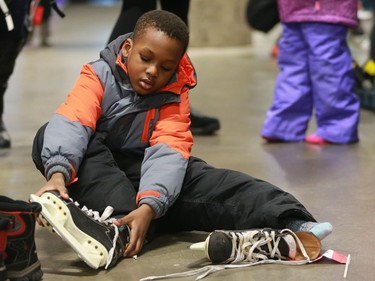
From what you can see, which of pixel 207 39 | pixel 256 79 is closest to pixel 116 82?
pixel 256 79

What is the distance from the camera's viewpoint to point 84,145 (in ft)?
8.86

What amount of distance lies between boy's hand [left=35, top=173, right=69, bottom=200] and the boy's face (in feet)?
1.33

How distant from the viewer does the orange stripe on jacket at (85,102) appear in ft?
8.93

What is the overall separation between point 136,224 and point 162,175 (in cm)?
19

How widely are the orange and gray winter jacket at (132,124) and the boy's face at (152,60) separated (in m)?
0.05

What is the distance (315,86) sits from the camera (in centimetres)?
436

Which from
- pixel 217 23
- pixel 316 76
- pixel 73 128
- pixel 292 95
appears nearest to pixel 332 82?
pixel 316 76

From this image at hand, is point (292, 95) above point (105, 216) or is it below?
below

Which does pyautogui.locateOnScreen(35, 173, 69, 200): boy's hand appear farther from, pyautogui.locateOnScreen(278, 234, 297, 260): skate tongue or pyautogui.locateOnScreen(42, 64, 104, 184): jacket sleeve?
pyautogui.locateOnScreen(278, 234, 297, 260): skate tongue

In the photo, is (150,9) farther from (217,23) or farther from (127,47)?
(217,23)

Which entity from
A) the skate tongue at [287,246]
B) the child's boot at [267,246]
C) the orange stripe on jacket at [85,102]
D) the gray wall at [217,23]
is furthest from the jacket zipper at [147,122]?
the gray wall at [217,23]

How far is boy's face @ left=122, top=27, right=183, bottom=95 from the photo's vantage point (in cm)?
274

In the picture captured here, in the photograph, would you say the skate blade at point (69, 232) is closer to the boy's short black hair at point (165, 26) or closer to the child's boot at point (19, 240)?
the child's boot at point (19, 240)

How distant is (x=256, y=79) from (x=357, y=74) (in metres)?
1.36
